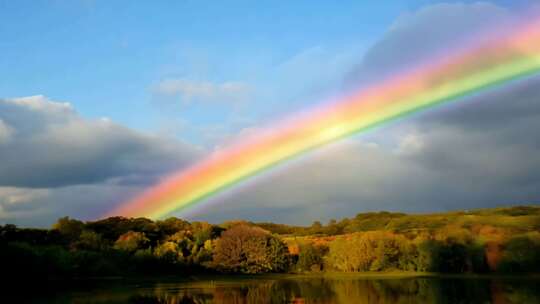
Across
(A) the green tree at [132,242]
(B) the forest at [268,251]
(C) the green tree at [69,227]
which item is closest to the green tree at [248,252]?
(B) the forest at [268,251]

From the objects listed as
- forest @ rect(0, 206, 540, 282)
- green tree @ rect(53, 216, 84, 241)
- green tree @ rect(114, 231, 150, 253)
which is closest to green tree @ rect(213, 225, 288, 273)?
forest @ rect(0, 206, 540, 282)

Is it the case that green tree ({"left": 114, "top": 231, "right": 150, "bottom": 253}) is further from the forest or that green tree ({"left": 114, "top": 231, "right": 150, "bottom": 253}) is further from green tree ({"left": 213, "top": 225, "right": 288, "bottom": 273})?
green tree ({"left": 213, "top": 225, "right": 288, "bottom": 273})

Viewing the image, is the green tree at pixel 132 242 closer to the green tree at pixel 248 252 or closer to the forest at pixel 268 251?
the forest at pixel 268 251

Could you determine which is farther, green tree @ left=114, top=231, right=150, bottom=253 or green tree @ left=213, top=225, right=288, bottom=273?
green tree @ left=114, top=231, right=150, bottom=253

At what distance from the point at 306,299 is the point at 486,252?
61.3m

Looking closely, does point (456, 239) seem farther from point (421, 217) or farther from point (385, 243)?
point (421, 217)

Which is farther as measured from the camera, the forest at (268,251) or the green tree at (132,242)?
the green tree at (132,242)

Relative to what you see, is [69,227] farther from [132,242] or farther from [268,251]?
[268,251]

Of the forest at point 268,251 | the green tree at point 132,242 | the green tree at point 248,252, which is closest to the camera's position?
the forest at point 268,251

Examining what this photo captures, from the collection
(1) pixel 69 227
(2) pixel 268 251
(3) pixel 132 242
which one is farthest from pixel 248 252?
(1) pixel 69 227

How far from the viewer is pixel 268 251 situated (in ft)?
385

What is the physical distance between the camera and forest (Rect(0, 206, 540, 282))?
321ft

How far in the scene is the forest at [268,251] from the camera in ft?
321

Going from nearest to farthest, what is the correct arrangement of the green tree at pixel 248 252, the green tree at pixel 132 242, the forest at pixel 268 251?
the forest at pixel 268 251 < the green tree at pixel 248 252 < the green tree at pixel 132 242
